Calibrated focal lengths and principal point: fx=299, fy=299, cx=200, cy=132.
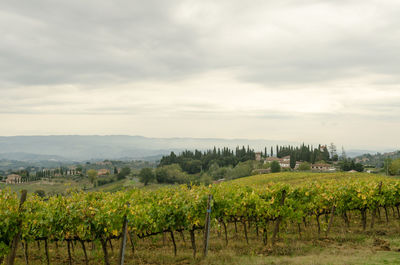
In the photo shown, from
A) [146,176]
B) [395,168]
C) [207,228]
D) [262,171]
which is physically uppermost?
[207,228]

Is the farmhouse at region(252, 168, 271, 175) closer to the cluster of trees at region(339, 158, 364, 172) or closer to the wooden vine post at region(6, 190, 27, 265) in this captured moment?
the cluster of trees at region(339, 158, 364, 172)

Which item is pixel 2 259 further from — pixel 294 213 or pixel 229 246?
pixel 294 213

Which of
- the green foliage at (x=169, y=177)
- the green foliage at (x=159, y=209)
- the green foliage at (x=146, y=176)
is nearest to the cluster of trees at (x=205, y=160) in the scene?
the green foliage at (x=169, y=177)

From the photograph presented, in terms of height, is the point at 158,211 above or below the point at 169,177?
above

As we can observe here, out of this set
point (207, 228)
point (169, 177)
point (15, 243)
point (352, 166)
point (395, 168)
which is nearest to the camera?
point (15, 243)

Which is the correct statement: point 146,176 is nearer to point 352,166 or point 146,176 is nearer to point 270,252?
point 352,166

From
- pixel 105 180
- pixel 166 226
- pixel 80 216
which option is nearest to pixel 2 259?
pixel 80 216

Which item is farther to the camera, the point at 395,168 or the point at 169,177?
the point at 169,177

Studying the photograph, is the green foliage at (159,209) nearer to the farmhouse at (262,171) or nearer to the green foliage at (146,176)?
the green foliage at (146,176)

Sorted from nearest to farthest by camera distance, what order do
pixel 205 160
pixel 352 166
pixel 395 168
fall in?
pixel 395 168, pixel 352 166, pixel 205 160

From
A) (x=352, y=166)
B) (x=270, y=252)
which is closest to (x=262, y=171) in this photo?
(x=352, y=166)

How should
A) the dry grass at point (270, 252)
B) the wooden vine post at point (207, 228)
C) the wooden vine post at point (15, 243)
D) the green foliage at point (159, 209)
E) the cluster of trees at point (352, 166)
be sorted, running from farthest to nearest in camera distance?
1. the cluster of trees at point (352, 166)
2. the wooden vine post at point (207, 228)
3. the dry grass at point (270, 252)
4. the green foliage at point (159, 209)
5. the wooden vine post at point (15, 243)

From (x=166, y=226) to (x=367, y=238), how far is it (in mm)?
9221

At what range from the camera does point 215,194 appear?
477 inches
